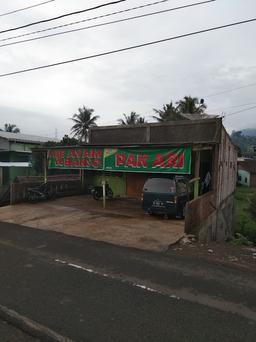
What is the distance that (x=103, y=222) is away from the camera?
488 inches

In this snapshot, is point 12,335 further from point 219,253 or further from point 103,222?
point 103,222

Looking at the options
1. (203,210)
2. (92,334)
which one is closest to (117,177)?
(203,210)

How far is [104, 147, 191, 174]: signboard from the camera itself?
13.4m

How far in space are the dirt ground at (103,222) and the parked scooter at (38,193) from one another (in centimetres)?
61

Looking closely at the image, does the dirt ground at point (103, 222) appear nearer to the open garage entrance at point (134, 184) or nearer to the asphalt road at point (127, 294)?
the asphalt road at point (127, 294)

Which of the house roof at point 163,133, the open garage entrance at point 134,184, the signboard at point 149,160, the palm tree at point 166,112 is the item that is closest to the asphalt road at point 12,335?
the signboard at point 149,160

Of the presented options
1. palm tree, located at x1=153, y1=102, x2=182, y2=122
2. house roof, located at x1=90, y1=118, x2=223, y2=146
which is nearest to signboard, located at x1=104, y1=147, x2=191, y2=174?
house roof, located at x1=90, y1=118, x2=223, y2=146

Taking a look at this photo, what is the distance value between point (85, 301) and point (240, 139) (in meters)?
156

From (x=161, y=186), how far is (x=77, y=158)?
4.74 meters

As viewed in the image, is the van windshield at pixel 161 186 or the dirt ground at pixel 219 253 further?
the van windshield at pixel 161 186

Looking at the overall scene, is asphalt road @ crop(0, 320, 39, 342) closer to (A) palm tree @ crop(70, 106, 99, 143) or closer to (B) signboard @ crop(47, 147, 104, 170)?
(B) signboard @ crop(47, 147, 104, 170)

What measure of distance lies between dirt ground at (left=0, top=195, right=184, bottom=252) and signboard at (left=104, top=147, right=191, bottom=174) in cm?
201

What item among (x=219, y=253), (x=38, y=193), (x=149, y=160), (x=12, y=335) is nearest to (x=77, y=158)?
(x=38, y=193)

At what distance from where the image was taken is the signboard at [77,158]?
15586 millimetres
